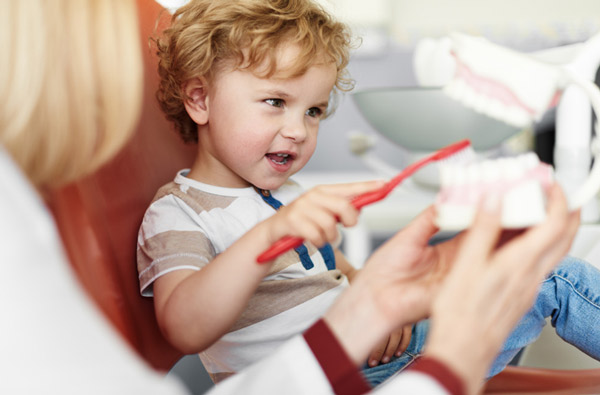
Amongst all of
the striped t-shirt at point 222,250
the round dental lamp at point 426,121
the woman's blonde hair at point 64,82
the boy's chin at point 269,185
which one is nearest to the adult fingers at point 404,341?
the striped t-shirt at point 222,250

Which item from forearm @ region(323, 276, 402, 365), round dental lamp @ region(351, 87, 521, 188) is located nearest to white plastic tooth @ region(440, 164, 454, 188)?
forearm @ region(323, 276, 402, 365)

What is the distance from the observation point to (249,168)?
31.2 inches

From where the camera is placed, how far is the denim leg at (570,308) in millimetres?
813

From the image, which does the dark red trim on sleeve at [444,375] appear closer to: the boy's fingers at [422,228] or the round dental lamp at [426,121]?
the boy's fingers at [422,228]

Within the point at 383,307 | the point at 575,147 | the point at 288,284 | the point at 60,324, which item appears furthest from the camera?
the point at 575,147

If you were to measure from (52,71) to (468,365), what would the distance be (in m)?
0.34

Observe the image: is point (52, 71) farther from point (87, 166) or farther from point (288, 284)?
point (288, 284)

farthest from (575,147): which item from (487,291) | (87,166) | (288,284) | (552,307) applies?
(87,166)

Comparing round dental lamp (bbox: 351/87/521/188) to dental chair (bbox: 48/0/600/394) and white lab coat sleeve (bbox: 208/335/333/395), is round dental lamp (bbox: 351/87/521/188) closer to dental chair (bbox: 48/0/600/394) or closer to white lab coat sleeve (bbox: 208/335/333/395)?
dental chair (bbox: 48/0/600/394)

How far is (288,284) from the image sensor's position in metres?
0.76

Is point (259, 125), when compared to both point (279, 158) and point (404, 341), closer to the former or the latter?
point (279, 158)

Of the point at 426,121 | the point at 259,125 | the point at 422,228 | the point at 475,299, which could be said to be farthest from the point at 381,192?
the point at 426,121

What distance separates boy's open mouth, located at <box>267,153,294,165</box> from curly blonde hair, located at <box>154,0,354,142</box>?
107 mm

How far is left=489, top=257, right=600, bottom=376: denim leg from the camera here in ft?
2.67
